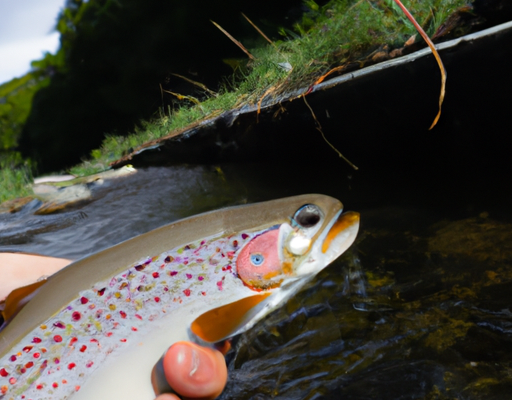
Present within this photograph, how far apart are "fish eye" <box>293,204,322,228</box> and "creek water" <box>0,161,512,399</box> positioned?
158mm

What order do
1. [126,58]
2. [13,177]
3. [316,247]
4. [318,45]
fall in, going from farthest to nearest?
[13,177]
[126,58]
[318,45]
[316,247]

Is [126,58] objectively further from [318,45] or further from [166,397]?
[166,397]

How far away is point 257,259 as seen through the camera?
31.0 inches

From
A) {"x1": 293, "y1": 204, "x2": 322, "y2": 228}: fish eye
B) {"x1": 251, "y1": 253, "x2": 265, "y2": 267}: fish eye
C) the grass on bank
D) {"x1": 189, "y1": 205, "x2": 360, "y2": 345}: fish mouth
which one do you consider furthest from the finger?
the grass on bank

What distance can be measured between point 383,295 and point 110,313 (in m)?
0.62

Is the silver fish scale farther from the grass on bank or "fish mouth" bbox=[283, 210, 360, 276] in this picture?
the grass on bank

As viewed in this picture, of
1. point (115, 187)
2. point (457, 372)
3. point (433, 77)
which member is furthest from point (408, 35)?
point (115, 187)

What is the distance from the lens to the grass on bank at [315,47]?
840mm

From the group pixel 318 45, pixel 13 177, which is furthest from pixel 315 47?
pixel 13 177

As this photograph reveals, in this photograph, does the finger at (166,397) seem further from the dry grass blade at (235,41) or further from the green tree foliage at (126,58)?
the dry grass blade at (235,41)

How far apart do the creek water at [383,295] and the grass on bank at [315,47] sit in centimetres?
16

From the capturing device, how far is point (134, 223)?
105cm

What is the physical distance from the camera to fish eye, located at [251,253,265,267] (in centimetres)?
79

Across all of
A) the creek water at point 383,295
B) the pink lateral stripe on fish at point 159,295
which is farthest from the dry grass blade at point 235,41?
the pink lateral stripe on fish at point 159,295
